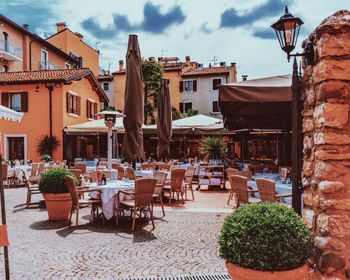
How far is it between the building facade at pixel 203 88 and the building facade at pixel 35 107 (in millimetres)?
17582

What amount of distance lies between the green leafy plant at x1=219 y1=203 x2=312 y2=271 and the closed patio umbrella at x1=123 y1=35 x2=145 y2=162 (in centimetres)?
585

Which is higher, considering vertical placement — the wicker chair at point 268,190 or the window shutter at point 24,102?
the window shutter at point 24,102

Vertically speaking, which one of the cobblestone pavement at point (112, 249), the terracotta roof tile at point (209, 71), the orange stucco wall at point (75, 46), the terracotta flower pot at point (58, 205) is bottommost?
the cobblestone pavement at point (112, 249)

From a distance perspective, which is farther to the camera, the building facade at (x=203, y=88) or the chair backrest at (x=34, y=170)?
the building facade at (x=203, y=88)

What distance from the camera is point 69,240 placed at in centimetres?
580

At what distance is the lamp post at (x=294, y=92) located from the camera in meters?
4.01

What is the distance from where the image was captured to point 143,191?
261 inches

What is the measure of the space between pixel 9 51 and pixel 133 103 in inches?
764

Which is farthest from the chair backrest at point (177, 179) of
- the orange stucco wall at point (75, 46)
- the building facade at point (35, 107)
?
the orange stucco wall at point (75, 46)

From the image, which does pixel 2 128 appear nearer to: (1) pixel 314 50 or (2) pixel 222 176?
(2) pixel 222 176

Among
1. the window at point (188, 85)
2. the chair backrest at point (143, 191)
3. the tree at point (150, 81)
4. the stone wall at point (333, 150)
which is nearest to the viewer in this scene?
the stone wall at point (333, 150)

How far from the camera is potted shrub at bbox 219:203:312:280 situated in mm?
2930

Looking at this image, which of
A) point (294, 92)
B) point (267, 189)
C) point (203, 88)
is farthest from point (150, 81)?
point (294, 92)

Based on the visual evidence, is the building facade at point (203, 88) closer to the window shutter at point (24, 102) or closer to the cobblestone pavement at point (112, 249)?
the window shutter at point (24, 102)
